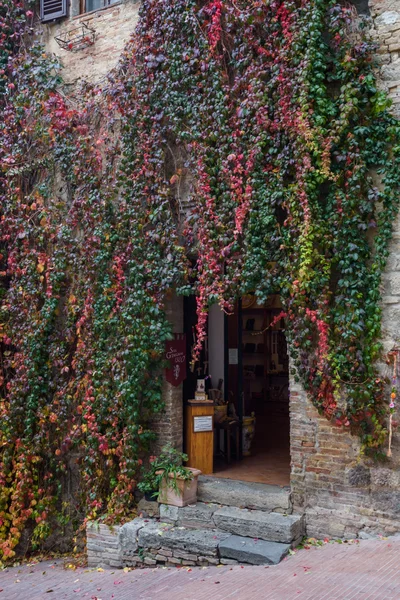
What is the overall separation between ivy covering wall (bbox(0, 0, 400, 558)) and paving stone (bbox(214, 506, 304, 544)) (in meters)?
1.20

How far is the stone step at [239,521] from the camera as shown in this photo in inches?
238

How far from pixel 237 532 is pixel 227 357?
2891 mm

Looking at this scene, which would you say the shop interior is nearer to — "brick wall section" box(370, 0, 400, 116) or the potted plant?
the potted plant

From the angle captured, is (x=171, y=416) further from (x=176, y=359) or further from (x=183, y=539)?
(x=183, y=539)

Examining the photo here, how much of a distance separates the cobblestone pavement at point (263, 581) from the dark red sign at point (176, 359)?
7.44ft

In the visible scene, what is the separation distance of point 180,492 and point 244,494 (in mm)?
748

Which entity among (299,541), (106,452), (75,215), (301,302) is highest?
(75,215)

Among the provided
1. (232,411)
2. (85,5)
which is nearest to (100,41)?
(85,5)

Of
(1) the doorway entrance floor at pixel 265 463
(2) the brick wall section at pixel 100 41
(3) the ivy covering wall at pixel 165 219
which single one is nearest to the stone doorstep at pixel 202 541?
(3) the ivy covering wall at pixel 165 219

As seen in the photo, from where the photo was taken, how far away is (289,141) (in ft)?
20.8

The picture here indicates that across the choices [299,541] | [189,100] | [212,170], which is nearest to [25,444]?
[299,541]

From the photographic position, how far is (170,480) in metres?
6.88

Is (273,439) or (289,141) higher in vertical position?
(289,141)

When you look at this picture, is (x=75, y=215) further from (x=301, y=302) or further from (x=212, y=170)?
(x=301, y=302)
